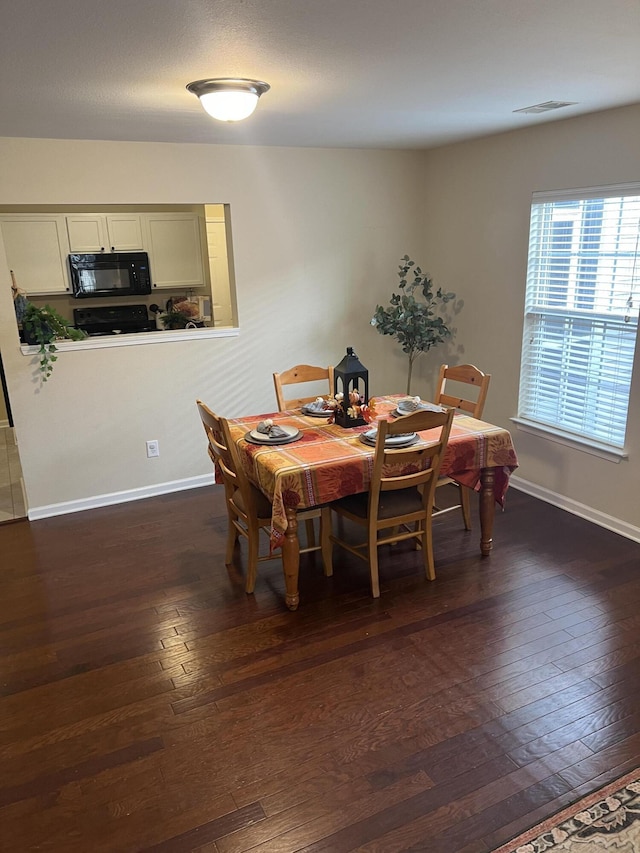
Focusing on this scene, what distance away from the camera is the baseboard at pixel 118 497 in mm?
4258

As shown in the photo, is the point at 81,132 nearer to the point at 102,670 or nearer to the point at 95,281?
the point at 95,281

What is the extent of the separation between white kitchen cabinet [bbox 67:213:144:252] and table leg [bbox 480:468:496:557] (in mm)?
→ 3975

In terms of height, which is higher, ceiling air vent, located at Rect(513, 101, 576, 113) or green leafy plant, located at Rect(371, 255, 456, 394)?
ceiling air vent, located at Rect(513, 101, 576, 113)

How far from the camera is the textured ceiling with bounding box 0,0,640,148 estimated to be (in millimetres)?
1787

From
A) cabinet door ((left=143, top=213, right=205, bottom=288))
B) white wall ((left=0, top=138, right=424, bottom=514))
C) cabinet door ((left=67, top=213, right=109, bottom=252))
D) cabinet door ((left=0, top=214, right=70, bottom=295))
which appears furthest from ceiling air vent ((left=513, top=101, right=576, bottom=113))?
cabinet door ((left=0, top=214, right=70, bottom=295))

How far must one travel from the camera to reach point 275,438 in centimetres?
320

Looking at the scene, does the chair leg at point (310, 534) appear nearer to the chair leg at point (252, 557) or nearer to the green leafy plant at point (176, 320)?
the chair leg at point (252, 557)

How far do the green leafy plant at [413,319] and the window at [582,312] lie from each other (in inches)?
28.2

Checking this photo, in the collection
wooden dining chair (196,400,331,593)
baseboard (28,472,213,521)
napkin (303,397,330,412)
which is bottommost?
baseboard (28,472,213,521)

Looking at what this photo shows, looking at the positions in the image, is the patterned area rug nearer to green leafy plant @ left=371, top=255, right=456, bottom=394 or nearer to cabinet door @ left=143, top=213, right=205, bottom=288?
green leafy plant @ left=371, top=255, right=456, bottom=394

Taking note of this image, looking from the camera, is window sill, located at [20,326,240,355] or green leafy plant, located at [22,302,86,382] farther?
window sill, located at [20,326,240,355]

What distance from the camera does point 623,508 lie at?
3738 mm

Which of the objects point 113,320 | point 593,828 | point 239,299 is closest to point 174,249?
point 113,320

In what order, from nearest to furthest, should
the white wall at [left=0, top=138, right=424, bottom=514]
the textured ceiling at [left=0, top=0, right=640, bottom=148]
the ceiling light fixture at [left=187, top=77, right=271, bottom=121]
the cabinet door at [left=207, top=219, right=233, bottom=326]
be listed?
the textured ceiling at [left=0, top=0, right=640, bottom=148] < the ceiling light fixture at [left=187, top=77, right=271, bottom=121] < the white wall at [left=0, top=138, right=424, bottom=514] < the cabinet door at [left=207, top=219, right=233, bottom=326]
